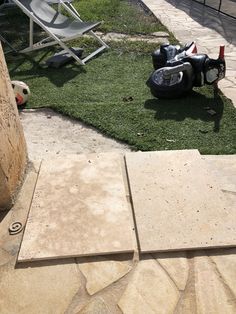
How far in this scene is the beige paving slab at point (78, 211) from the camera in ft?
7.93

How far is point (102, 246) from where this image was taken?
2412mm

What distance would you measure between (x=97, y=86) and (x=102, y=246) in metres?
3.46

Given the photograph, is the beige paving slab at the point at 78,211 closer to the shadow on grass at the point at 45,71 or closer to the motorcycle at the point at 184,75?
the motorcycle at the point at 184,75

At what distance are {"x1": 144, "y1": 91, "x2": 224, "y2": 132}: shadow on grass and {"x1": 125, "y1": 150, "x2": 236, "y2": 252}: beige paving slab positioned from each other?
112 centimetres

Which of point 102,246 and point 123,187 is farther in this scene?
point 123,187

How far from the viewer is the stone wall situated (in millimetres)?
2686

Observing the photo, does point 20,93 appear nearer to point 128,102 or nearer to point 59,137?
point 59,137

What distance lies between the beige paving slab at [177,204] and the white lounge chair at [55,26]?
3476 millimetres

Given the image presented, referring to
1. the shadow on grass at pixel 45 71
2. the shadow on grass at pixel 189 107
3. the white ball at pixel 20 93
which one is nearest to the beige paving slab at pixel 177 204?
→ the shadow on grass at pixel 189 107

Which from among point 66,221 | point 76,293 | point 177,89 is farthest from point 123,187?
point 177,89

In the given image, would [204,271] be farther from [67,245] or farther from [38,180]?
[38,180]

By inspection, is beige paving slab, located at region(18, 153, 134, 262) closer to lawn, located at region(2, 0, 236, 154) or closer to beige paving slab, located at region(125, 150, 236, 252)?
beige paving slab, located at region(125, 150, 236, 252)

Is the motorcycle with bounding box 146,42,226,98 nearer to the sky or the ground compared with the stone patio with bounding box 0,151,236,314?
nearer to the ground

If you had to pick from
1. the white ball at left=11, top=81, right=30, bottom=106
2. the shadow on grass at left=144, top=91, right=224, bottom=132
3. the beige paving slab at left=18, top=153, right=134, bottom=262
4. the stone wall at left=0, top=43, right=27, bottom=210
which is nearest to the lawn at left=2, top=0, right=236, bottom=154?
the shadow on grass at left=144, top=91, right=224, bottom=132
